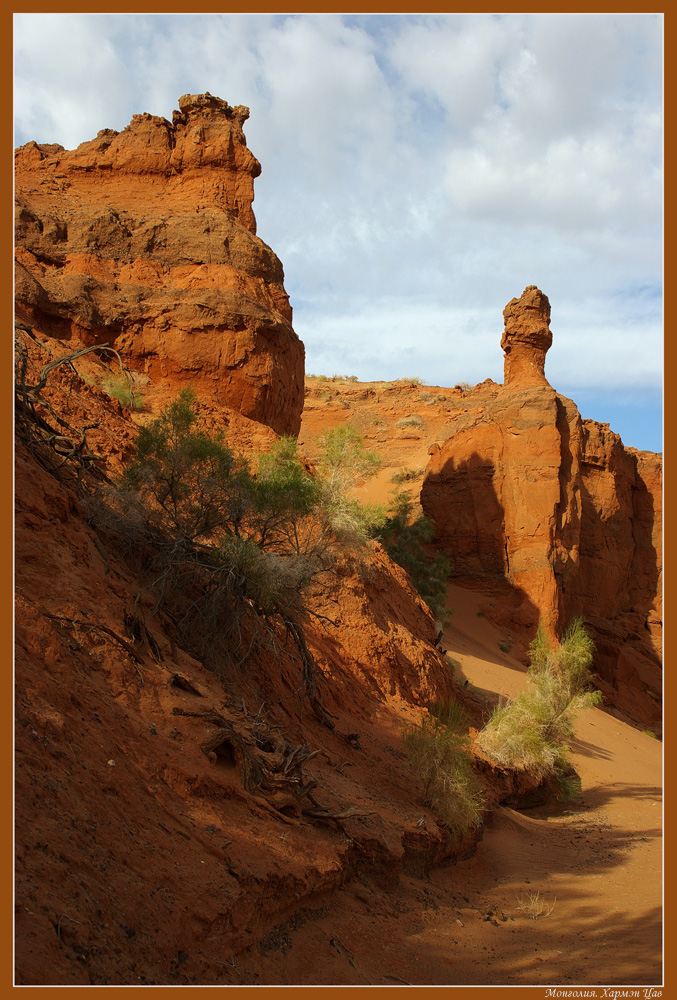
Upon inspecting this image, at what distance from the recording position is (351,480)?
13.0 m

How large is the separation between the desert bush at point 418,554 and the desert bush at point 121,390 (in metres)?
11.7

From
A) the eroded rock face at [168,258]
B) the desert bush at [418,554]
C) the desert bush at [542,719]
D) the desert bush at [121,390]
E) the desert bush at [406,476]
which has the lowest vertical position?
the desert bush at [542,719]

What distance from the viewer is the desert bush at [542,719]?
13.7m

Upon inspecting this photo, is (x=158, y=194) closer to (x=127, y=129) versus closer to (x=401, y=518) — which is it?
(x=127, y=129)

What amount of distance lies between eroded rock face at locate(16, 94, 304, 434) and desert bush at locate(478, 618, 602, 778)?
26.9 feet

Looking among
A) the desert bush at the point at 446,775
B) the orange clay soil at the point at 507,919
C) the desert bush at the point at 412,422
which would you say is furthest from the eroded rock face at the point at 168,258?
the desert bush at the point at 412,422

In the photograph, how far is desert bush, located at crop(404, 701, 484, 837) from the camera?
9.56m

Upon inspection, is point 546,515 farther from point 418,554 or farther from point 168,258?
point 168,258

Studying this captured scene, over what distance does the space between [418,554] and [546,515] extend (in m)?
5.14

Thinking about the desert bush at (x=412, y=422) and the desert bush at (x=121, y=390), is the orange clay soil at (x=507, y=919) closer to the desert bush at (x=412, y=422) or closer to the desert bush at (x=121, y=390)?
the desert bush at (x=121, y=390)

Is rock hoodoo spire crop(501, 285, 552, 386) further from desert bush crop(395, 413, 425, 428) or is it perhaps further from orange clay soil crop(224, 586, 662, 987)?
orange clay soil crop(224, 586, 662, 987)

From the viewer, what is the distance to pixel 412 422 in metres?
48.2

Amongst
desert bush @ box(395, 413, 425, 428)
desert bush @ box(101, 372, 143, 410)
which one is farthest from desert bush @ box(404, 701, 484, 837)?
desert bush @ box(395, 413, 425, 428)

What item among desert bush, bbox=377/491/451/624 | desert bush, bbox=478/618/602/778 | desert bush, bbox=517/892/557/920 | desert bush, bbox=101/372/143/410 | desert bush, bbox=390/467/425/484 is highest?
desert bush, bbox=390/467/425/484
